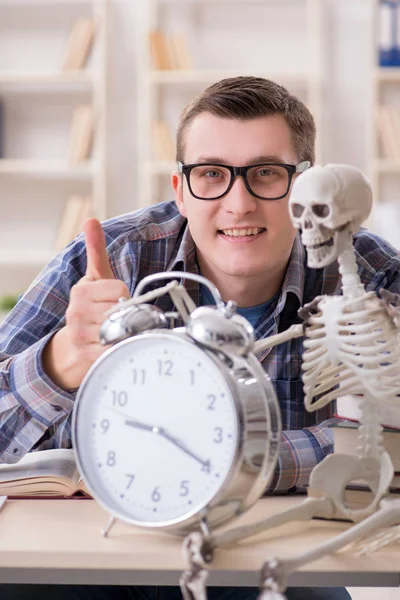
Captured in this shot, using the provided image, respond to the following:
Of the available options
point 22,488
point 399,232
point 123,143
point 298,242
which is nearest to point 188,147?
point 298,242

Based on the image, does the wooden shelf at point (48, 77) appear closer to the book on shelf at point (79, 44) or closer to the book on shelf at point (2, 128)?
the book on shelf at point (79, 44)

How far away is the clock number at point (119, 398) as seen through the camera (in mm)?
937

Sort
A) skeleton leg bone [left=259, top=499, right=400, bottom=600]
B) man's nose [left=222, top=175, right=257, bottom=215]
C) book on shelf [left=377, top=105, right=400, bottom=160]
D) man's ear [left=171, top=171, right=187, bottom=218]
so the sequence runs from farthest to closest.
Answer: book on shelf [left=377, top=105, right=400, bottom=160]
man's ear [left=171, top=171, right=187, bottom=218]
man's nose [left=222, top=175, right=257, bottom=215]
skeleton leg bone [left=259, top=499, right=400, bottom=600]

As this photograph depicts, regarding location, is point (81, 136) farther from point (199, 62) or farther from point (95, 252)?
point (95, 252)

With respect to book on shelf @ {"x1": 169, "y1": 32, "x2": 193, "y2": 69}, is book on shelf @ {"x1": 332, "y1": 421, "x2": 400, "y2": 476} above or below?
below

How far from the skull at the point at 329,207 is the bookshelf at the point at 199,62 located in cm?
367

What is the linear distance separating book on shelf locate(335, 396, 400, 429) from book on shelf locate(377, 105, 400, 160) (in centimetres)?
366

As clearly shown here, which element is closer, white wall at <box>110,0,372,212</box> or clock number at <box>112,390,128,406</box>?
clock number at <box>112,390,128,406</box>

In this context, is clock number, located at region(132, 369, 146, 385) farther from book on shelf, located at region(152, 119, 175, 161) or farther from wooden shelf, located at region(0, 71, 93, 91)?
wooden shelf, located at region(0, 71, 93, 91)

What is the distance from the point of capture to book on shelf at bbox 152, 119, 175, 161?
4.64m

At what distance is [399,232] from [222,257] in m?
2.47

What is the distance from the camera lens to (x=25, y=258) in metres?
4.76

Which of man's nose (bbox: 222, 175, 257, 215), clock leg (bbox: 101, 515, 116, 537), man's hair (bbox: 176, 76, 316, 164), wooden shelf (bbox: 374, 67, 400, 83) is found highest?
man's hair (bbox: 176, 76, 316, 164)

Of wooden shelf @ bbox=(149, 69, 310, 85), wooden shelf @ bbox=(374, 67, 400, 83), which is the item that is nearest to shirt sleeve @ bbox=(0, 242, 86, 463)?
wooden shelf @ bbox=(149, 69, 310, 85)
